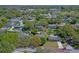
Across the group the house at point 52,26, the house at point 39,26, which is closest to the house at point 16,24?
the house at point 39,26

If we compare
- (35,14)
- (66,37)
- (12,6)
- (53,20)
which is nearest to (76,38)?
(66,37)

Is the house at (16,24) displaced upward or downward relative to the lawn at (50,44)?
upward

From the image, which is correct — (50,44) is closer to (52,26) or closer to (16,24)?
(52,26)

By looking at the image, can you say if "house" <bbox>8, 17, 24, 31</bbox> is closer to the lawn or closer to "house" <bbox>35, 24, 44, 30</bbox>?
"house" <bbox>35, 24, 44, 30</bbox>

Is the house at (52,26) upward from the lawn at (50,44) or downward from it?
upward

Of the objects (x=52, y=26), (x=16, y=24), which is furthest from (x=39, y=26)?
(x=16, y=24)

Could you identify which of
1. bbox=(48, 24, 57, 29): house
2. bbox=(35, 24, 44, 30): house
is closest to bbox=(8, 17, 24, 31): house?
bbox=(35, 24, 44, 30): house

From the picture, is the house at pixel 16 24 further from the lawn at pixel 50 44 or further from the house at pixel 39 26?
the lawn at pixel 50 44

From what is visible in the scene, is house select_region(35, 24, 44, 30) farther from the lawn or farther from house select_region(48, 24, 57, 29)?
the lawn

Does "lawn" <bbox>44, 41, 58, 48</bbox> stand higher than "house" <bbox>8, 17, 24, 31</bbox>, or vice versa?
"house" <bbox>8, 17, 24, 31</bbox>
